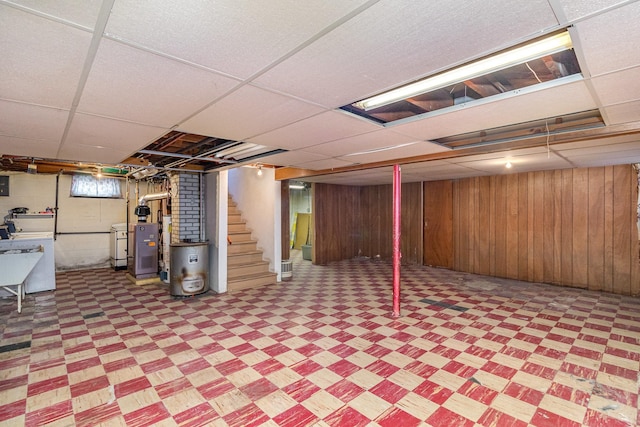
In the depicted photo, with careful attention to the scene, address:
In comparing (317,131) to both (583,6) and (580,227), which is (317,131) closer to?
(583,6)

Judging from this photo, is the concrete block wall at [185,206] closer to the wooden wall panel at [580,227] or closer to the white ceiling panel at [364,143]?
the white ceiling panel at [364,143]

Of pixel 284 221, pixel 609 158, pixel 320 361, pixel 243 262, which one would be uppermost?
pixel 609 158

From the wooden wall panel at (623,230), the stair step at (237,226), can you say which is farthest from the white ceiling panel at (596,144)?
the stair step at (237,226)

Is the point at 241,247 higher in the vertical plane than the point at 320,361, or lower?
higher

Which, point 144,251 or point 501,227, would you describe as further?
point 501,227

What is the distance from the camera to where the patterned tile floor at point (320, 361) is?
208 centimetres

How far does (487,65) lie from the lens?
1.54 m

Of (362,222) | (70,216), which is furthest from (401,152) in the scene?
(70,216)

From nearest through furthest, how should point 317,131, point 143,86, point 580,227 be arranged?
1. point 143,86
2. point 317,131
3. point 580,227

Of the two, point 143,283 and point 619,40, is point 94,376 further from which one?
point 619,40

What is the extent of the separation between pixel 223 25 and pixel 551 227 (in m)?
6.62

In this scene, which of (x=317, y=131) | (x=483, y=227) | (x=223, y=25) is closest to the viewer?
(x=223, y=25)

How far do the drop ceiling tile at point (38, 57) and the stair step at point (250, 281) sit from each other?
3.90 metres

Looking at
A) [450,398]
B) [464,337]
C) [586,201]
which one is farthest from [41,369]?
[586,201]
